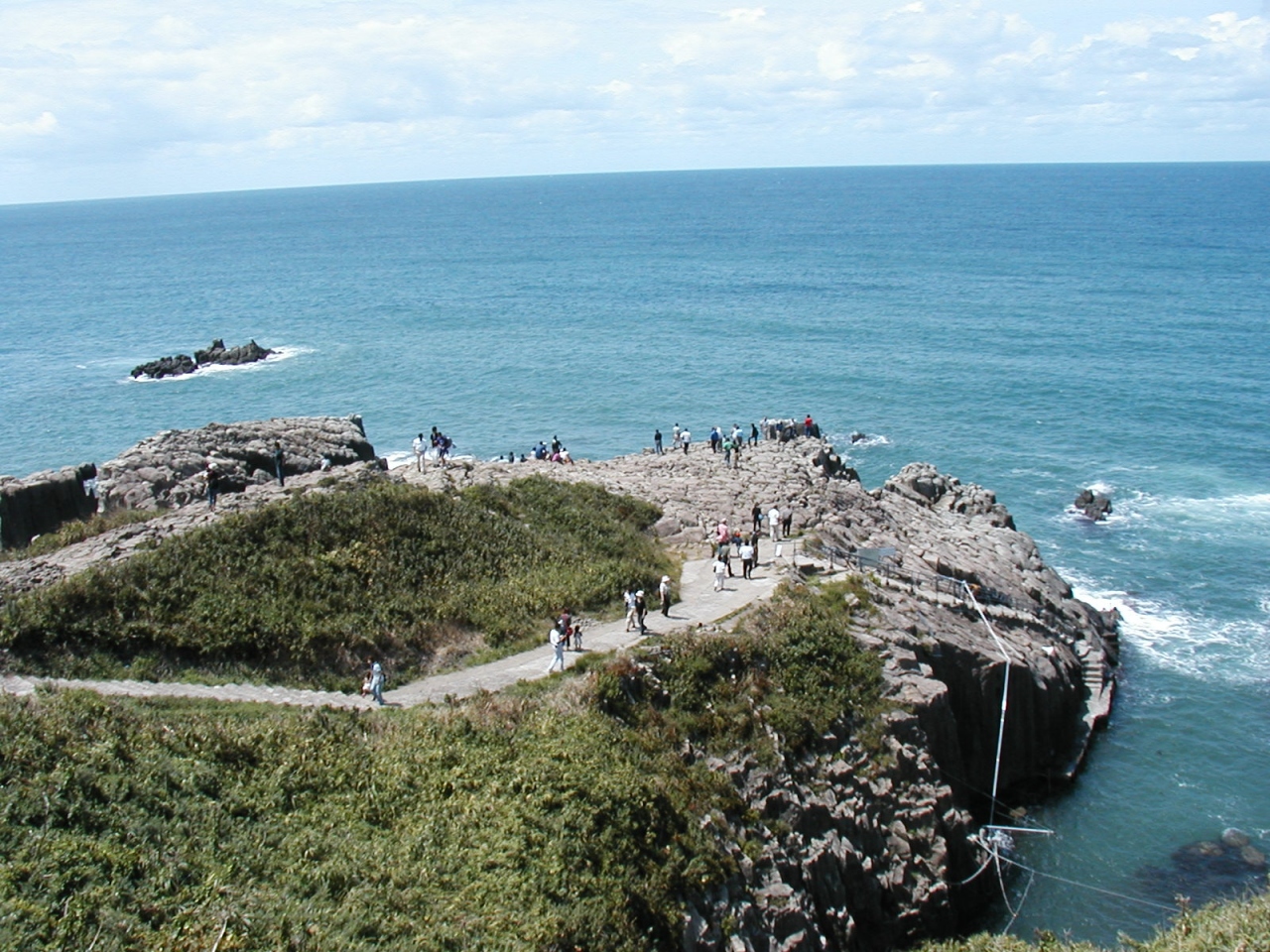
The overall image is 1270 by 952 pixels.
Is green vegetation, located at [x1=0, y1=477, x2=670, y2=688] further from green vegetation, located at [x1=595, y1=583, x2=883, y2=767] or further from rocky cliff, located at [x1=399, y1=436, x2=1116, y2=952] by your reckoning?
rocky cliff, located at [x1=399, y1=436, x2=1116, y2=952]

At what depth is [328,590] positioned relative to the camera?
105 feet

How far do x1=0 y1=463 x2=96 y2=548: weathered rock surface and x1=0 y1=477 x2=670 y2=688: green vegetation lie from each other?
11637mm

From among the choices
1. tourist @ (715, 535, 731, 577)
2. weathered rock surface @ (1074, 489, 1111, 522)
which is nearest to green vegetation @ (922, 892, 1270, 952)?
tourist @ (715, 535, 731, 577)

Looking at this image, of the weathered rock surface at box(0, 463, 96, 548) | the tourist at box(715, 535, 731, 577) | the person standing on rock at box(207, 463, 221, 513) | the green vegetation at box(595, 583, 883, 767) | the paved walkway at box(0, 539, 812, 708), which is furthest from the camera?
the weathered rock surface at box(0, 463, 96, 548)

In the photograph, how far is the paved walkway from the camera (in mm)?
27016

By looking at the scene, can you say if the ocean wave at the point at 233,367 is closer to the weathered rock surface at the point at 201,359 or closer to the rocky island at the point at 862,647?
the weathered rock surface at the point at 201,359

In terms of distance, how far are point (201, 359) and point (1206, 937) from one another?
9277 cm

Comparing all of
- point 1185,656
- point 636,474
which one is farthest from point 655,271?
point 1185,656

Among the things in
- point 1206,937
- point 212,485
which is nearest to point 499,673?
point 212,485

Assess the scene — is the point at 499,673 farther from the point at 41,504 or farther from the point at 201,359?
the point at 201,359

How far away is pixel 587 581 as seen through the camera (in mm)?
34688

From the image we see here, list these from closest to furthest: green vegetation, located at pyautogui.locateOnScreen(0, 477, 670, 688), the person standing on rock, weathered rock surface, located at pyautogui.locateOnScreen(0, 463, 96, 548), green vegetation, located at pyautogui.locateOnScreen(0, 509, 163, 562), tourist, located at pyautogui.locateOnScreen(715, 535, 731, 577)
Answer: green vegetation, located at pyautogui.locateOnScreen(0, 477, 670, 688), tourist, located at pyautogui.locateOnScreen(715, 535, 731, 577), green vegetation, located at pyautogui.locateOnScreen(0, 509, 163, 562), the person standing on rock, weathered rock surface, located at pyautogui.locateOnScreen(0, 463, 96, 548)

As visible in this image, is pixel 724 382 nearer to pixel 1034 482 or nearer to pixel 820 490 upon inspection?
pixel 1034 482

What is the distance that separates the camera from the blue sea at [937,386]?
122 feet
